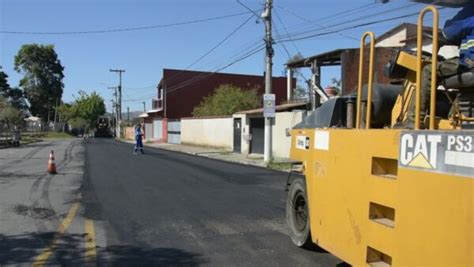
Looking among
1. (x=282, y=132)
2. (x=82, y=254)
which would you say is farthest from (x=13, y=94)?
(x=82, y=254)

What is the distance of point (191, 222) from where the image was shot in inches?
366

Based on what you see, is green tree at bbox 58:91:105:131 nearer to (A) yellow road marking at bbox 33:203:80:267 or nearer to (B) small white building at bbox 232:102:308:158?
(B) small white building at bbox 232:102:308:158

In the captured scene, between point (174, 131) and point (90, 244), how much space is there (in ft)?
153

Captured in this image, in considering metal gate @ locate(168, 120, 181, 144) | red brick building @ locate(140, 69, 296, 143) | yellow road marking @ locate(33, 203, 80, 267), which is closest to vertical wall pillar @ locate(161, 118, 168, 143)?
metal gate @ locate(168, 120, 181, 144)

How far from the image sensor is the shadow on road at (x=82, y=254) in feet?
21.8

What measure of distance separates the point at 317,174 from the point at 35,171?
15.2 meters

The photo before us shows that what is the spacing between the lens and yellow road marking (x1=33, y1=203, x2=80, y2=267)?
263 inches

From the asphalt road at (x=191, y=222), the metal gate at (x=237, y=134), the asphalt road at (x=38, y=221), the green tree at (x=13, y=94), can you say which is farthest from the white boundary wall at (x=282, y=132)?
the green tree at (x=13, y=94)

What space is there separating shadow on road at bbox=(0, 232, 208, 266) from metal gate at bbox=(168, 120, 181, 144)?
4414 centimetres

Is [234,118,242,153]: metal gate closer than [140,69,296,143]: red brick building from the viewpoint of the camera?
Yes

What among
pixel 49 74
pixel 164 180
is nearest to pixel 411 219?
pixel 164 180

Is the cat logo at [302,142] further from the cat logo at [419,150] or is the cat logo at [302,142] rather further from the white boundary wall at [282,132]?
the white boundary wall at [282,132]

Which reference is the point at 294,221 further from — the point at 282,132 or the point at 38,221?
the point at 282,132

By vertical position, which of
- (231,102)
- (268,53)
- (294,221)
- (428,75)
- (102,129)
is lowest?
(102,129)
